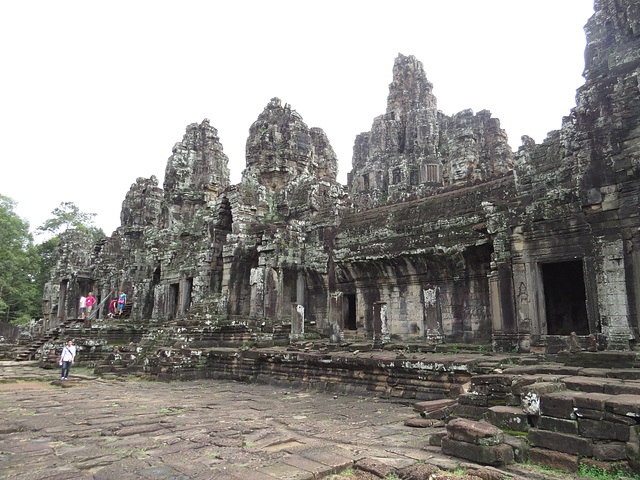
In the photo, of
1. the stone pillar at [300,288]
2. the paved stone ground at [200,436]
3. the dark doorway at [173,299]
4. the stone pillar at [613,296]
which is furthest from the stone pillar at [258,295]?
the stone pillar at [613,296]

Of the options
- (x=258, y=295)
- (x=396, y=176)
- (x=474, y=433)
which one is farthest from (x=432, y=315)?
(x=396, y=176)

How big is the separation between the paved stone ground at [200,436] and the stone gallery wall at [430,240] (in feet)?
14.8

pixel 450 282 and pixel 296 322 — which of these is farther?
pixel 296 322

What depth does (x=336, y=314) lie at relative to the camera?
51.5 ft

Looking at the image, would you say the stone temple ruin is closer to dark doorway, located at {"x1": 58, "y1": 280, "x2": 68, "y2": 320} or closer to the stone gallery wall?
the stone gallery wall

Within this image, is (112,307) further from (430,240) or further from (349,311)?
(430,240)

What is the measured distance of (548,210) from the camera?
989 cm

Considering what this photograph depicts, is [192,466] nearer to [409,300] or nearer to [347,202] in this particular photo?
[409,300]

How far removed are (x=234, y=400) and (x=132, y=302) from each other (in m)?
20.4

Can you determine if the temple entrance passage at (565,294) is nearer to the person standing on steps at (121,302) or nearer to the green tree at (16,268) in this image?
the person standing on steps at (121,302)

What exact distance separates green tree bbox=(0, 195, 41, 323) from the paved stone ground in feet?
105

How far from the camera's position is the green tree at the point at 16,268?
36.0 metres

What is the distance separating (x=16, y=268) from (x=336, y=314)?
33.5 meters

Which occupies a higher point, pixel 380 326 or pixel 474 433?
pixel 380 326
